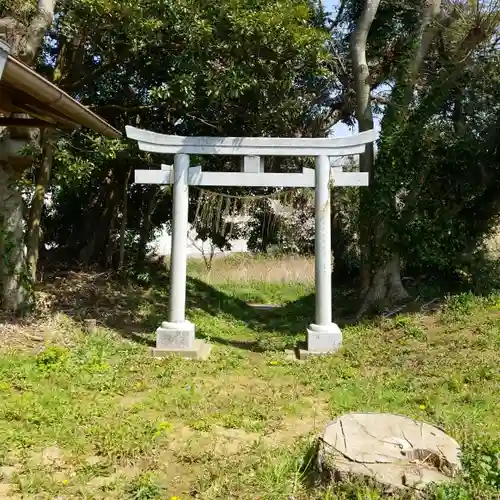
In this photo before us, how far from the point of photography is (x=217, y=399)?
5.29m

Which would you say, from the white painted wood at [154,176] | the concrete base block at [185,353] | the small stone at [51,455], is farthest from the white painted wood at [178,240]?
the small stone at [51,455]

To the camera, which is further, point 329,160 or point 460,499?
point 329,160

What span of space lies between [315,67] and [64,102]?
5.38m

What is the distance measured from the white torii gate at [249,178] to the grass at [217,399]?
532 mm

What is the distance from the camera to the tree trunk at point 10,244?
24.5 ft

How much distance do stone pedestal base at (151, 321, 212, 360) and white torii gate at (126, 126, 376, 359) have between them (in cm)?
7

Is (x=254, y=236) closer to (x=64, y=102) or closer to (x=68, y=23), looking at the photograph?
(x=68, y=23)

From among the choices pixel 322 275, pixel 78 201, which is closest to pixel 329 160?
pixel 322 275

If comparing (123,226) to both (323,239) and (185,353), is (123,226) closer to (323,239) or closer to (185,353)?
(185,353)

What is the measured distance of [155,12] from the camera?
7840 millimetres

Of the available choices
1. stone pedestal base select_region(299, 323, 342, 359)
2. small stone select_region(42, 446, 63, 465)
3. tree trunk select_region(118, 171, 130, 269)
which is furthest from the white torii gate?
tree trunk select_region(118, 171, 130, 269)

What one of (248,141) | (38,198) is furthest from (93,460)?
(38,198)

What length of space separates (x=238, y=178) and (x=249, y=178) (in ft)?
0.52

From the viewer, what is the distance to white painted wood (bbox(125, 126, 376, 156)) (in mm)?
7383
